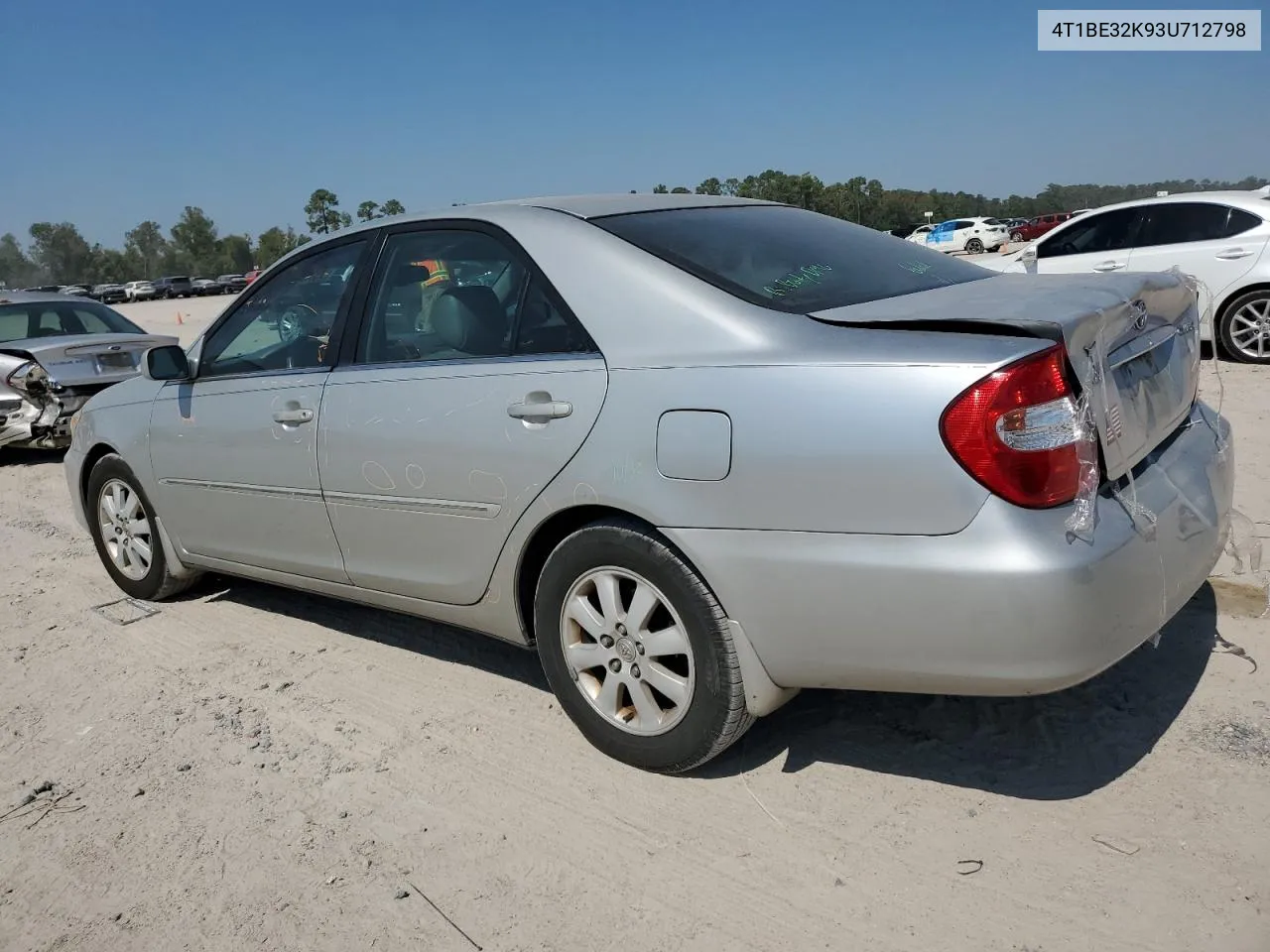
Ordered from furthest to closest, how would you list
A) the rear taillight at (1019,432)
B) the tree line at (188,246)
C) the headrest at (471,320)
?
1. the tree line at (188,246)
2. the headrest at (471,320)
3. the rear taillight at (1019,432)

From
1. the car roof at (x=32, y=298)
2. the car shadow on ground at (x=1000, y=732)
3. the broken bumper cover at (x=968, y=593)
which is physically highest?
the car roof at (x=32, y=298)

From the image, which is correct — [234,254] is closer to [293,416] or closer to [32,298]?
[32,298]

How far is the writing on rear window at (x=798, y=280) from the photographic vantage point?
294 centimetres

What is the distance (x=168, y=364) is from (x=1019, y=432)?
3.50m

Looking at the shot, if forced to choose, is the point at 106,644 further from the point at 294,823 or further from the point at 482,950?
the point at 482,950

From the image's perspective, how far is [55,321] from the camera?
993 centimetres

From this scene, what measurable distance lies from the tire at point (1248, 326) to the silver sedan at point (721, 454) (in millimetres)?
6473

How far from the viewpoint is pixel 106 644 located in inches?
180

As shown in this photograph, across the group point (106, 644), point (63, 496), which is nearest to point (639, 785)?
point (106, 644)

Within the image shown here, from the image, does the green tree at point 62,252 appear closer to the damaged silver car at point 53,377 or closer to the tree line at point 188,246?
the tree line at point 188,246

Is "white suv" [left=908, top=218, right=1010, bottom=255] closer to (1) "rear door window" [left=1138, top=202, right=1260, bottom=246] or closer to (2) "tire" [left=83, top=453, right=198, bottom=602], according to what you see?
(1) "rear door window" [left=1138, top=202, right=1260, bottom=246]

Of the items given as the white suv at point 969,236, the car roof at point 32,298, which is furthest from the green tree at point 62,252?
the car roof at point 32,298

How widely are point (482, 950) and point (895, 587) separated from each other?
127 cm

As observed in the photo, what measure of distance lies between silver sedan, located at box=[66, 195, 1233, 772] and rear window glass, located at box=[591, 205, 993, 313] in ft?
0.05
